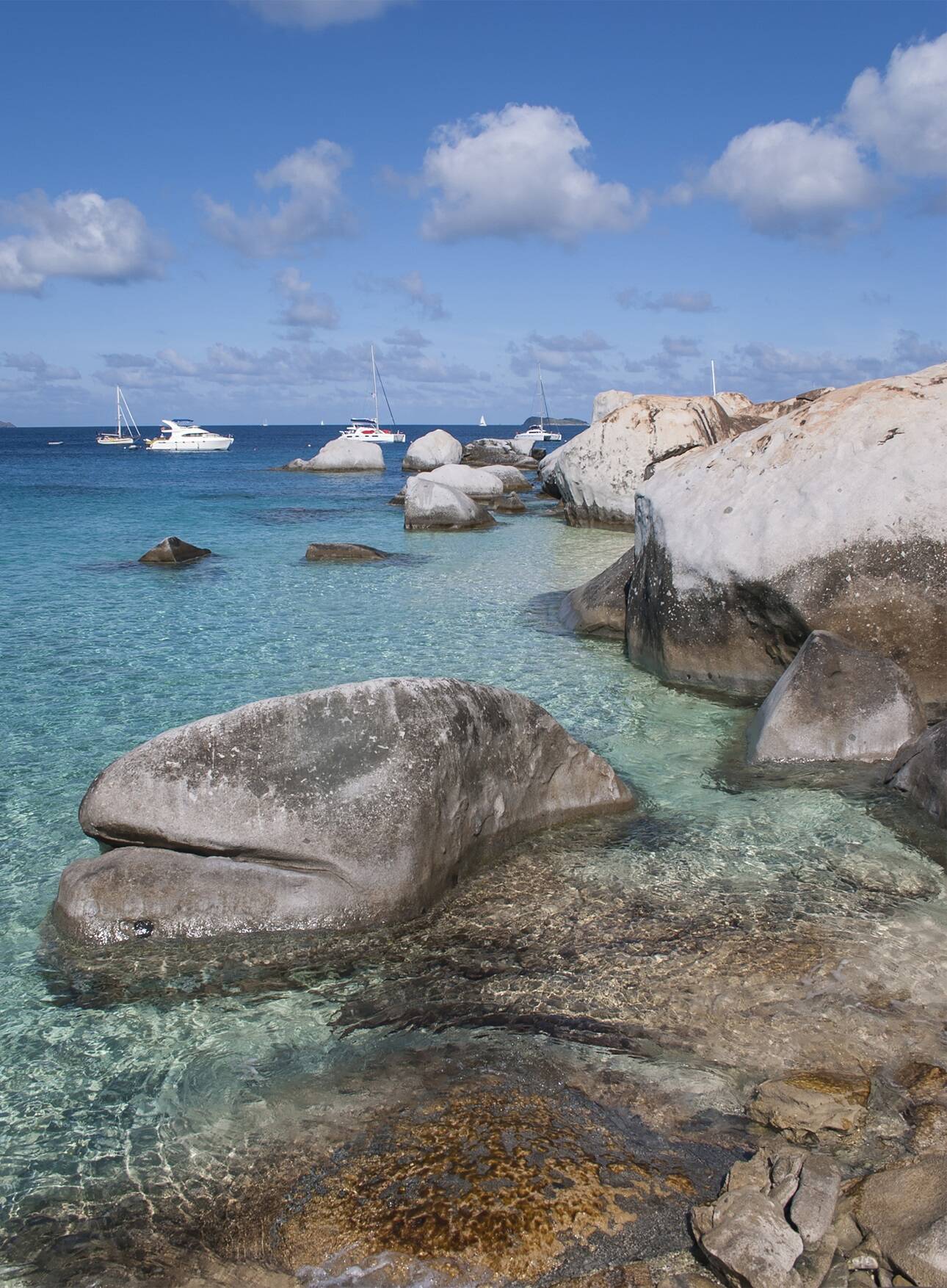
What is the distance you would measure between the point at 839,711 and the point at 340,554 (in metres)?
13.4

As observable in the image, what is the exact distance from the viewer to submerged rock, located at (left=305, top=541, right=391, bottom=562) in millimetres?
19766

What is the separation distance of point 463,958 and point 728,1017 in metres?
1.31

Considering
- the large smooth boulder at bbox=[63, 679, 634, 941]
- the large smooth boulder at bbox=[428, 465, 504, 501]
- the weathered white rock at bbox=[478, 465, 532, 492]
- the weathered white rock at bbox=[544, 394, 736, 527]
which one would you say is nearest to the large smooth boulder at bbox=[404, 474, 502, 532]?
the weathered white rock at bbox=[544, 394, 736, 527]

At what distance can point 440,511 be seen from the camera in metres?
25.3

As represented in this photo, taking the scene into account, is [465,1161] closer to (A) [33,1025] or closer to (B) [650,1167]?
(B) [650,1167]

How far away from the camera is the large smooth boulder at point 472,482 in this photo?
108 feet

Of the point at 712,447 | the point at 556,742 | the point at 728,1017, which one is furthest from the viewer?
the point at 712,447

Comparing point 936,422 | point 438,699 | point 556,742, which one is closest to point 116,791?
point 438,699

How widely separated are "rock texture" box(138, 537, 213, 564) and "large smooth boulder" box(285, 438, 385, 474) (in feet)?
119

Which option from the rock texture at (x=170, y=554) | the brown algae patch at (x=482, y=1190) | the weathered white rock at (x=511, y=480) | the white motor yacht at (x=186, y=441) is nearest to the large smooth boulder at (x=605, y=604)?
the brown algae patch at (x=482, y=1190)

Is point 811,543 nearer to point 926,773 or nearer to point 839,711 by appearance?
point 839,711

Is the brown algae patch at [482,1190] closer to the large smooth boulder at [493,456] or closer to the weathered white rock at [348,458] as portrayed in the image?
the large smooth boulder at [493,456]

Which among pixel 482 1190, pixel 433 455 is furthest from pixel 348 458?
pixel 482 1190

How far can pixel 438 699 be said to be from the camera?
5.94 metres
